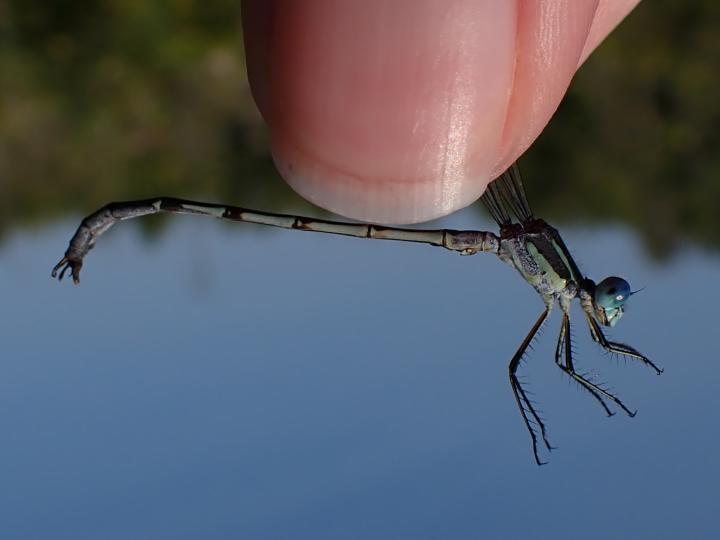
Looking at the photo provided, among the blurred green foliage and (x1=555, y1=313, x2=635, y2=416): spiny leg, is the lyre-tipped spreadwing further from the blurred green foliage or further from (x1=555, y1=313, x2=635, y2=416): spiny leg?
the blurred green foliage

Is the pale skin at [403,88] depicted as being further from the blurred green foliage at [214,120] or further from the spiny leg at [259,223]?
the blurred green foliage at [214,120]

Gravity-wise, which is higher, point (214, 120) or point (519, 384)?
point (214, 120)

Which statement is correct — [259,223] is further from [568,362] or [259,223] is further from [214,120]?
[214,120]

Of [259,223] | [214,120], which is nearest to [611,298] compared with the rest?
[259,223]

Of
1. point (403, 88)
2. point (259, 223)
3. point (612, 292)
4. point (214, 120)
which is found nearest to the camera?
point (403, 88)

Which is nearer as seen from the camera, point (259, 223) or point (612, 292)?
point (612, 292)

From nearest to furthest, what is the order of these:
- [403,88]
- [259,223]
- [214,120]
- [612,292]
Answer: [403,88], [612,292], [259,223], [214,120]
